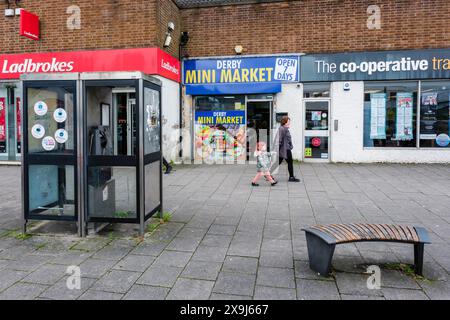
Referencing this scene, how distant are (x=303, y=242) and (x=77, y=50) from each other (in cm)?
973

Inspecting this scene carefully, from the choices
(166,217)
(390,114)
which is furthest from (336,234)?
(390,114)

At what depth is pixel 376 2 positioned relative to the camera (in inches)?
449

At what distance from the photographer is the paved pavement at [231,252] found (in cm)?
323

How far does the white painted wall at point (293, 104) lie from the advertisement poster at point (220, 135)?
1.26 meters

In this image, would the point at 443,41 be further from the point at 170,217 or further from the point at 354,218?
the point at 170,217

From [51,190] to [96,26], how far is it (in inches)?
298

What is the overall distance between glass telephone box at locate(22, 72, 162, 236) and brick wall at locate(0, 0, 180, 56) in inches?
245

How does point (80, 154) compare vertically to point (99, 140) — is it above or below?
below

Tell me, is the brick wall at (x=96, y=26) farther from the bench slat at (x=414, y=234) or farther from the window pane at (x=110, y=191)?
the bench slat at (x=414, y=234)

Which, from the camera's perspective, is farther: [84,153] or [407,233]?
[84,153]

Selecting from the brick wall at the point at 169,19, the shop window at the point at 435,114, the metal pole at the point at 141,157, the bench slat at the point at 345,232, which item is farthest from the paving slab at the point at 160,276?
the shop window at the point at 435,114

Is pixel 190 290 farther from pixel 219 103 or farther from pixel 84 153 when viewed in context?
pixel 219 103

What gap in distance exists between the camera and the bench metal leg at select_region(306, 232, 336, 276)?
11.2 ft

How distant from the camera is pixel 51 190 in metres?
5.14
